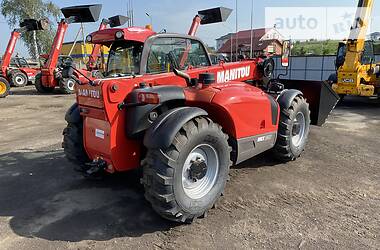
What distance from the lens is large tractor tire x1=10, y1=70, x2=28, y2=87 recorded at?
18.0 metres

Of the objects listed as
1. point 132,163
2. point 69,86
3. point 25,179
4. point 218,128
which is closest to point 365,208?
point 218,128

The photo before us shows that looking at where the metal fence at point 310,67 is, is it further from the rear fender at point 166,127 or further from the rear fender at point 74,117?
the rear fender at point 166,127

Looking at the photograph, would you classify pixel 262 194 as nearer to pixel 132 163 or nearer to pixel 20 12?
pixel 132 163

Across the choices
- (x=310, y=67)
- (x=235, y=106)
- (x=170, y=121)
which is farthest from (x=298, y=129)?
(x=310, y=67)

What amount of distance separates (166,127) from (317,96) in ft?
12.7

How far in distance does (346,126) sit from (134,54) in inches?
233

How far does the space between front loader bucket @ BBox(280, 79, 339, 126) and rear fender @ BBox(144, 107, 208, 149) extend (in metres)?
3.45

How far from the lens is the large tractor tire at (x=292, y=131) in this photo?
473 cm

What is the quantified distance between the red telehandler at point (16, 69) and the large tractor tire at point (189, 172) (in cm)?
1413

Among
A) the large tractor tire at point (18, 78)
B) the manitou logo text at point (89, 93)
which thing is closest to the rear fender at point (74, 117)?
the manitou logo text at point (89, 93)

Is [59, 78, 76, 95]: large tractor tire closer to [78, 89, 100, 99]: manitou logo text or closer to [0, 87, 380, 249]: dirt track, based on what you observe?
[0, 87, 380, 249]: dirt track

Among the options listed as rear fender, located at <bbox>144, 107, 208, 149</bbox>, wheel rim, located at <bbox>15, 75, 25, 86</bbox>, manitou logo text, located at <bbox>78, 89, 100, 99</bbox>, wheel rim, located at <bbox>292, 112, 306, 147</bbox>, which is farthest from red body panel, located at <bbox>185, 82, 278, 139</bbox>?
wheel rim, located at <bbox>15, 75, 25, 86</bbox>

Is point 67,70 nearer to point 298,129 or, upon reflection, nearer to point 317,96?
point 298,129

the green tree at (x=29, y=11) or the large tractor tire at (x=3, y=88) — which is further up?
the green tree at (x=29, y=11)
